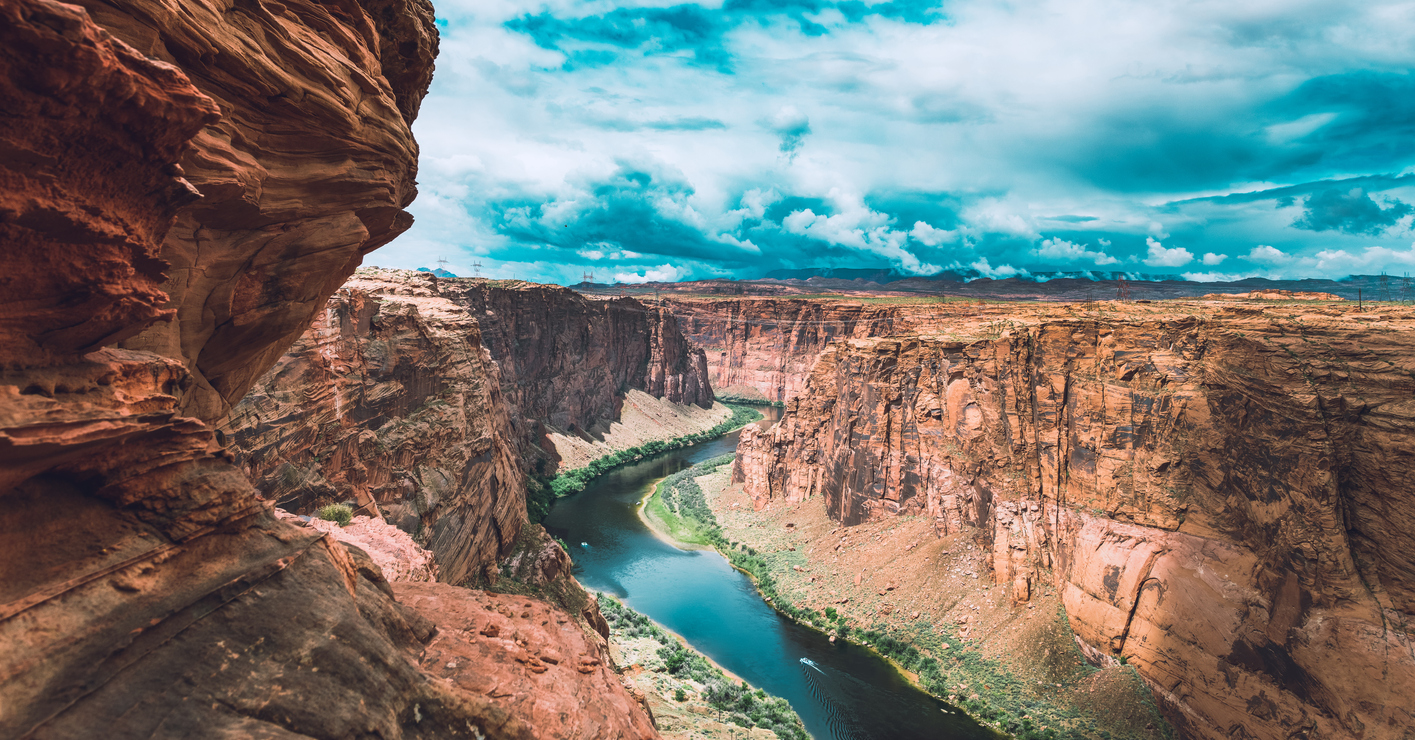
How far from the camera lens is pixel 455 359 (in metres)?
41.1

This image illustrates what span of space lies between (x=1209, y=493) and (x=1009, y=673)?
1449cm

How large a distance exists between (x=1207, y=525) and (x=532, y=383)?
8546 centimetres

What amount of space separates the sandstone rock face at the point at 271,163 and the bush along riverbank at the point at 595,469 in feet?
124

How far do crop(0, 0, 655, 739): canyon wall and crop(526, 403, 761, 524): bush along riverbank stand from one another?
40.9 metres

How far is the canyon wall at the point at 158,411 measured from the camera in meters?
7.17

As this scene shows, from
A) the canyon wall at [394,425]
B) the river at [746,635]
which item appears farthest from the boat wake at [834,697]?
the canyon wall at [394,425]

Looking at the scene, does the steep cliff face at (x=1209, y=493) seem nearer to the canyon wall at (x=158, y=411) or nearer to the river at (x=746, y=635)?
the river at (x=746, y=635)

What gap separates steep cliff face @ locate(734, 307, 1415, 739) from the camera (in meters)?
25.4

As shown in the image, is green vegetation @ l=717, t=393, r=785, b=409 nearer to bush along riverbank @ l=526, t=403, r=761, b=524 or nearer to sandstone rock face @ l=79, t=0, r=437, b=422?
bush along riverbank @ l=526, t=403, r=761, b=524

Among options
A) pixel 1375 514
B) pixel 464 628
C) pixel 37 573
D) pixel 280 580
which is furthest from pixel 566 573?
pixel 1375 514

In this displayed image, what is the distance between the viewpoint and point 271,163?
1254 centimetres

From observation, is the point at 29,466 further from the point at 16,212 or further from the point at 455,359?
the point at 455,359

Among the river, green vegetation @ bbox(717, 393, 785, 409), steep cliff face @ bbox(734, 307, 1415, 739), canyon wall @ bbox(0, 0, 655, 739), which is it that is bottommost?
green vegetation @ bbox(717, 393, 785, 409)

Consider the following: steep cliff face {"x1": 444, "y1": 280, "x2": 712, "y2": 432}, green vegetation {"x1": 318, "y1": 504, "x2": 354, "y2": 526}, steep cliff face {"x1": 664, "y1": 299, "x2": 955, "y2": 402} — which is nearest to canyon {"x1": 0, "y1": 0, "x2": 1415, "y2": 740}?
green vegetation {"x1": 318, "y1": 504, "x2": 354, "y2": 526}
